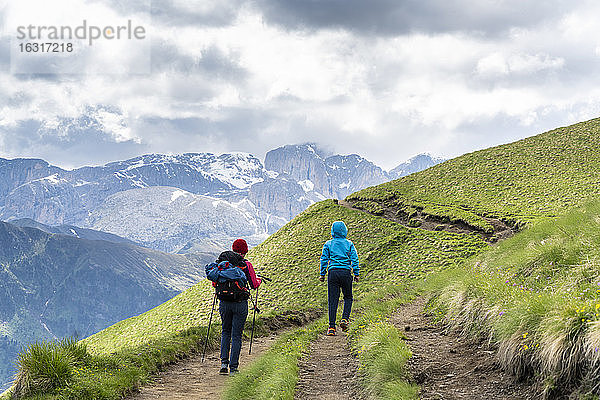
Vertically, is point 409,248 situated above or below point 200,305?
above

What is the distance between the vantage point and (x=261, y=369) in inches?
388

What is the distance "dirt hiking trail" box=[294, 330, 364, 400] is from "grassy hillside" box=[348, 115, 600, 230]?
31112mm

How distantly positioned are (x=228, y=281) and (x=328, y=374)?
324cm

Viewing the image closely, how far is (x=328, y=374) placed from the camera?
9312mm

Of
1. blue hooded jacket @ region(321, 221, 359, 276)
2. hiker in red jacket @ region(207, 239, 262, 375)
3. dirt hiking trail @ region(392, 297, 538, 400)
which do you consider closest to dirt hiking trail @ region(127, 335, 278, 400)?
hiker in red jacket @ region(207, 239, 262, 375)

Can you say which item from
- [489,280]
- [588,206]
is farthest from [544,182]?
[489,280]

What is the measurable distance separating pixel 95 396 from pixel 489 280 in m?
8.54

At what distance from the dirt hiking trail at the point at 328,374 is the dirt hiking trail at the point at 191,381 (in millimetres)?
1948

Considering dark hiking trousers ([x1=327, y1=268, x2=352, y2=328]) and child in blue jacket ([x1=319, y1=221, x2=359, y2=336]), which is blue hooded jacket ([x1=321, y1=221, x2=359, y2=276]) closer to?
child in blue jacket ([x1=319, y1=221, x2=359, y2=336])

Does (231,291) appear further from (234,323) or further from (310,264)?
(310,264)

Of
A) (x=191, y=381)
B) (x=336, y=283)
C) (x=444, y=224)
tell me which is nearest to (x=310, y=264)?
(x=444, y=224)

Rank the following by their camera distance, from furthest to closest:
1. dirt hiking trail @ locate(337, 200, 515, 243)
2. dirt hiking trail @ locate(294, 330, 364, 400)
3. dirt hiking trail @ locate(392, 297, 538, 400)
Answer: dirt hiking trail @ locate(337, 200, 515, 243) → dirt hiking trail @ locate(294, 330, 364, 400) → dirt hiking trail @ locate(392, 297, 538, 400)

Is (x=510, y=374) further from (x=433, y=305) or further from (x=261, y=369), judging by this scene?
(x=433, y=305)

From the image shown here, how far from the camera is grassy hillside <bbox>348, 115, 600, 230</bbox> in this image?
43156mm
